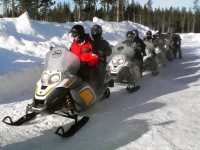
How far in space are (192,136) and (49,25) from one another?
51.3 ft

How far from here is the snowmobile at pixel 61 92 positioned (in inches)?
194

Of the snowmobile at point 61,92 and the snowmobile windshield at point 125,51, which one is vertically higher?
the snowmobile windshield at point 125,51

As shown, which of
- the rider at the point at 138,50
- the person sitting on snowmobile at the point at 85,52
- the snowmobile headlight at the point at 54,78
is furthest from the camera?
the rider at the point at 138,50

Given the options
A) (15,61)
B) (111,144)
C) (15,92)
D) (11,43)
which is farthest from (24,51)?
(111,144)

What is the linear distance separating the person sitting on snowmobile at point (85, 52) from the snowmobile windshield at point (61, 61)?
47 centimetres

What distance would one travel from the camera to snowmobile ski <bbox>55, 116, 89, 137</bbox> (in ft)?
15.2

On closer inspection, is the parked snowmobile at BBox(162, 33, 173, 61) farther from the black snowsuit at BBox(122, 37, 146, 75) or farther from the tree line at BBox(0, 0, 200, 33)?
the tree line at BBox(0, 0, 200, 33)

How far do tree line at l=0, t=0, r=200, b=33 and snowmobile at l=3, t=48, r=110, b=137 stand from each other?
32.4m

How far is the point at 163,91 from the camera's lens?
8.06 meters

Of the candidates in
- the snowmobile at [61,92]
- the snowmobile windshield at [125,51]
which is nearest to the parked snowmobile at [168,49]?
the snowmobile windshield at [125,51]

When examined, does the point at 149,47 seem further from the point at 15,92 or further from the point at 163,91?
the point at 15,92

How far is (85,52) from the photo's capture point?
599 cm

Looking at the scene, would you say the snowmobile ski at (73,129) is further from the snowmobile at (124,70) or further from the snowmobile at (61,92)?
the snowmobile at (124,70)

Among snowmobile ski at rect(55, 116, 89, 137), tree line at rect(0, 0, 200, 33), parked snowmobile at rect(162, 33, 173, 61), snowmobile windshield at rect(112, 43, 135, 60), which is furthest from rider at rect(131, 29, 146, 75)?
tree line at rect(0, 0, 200, 33)
